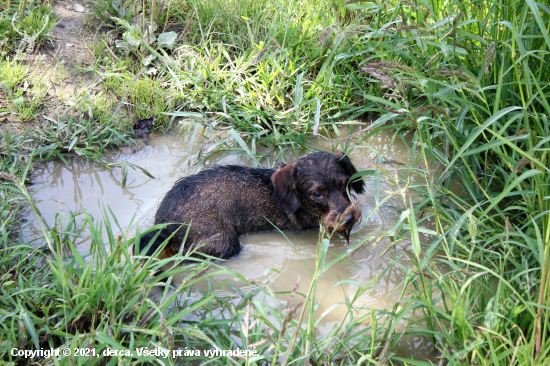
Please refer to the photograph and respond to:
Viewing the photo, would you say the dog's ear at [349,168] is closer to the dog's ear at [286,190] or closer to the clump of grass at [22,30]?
the dog's ear at [286,190]

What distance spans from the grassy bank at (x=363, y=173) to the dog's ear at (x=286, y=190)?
506mm

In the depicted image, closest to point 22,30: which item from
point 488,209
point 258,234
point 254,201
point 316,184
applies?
point 254,201

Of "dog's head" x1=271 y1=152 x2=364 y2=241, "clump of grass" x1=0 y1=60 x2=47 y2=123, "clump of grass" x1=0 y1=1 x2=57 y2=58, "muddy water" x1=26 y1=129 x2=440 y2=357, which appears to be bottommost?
"muddy water" x1=26 y1=129 x2=440 y2=357

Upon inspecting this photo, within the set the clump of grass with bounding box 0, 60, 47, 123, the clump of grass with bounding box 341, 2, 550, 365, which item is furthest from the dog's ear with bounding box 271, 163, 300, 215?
the clump of grass with bounding box 0, 60, 47, 123

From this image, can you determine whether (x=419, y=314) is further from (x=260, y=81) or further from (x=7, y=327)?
(x=260, y=81)

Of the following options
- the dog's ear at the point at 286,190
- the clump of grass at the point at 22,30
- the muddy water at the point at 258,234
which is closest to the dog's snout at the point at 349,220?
the muddy water at the point at 258,234

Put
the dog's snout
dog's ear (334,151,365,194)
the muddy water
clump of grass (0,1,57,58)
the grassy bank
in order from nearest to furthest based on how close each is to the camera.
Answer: the grassy bank, the muddy water, the dog's snout, dog's ear (334,151,365,194), clump of grass (0,1,57,58)

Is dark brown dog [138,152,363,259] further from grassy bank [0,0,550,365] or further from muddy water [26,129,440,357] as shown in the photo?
grassy bank [0,0,550,365]

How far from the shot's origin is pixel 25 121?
4781 mm

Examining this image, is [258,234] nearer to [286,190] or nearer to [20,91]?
[286,190]

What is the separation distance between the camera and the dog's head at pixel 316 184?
13.2 feet

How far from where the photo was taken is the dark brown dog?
3.76 meters

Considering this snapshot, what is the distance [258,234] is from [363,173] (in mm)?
1181

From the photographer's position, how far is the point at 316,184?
4.02 meters
